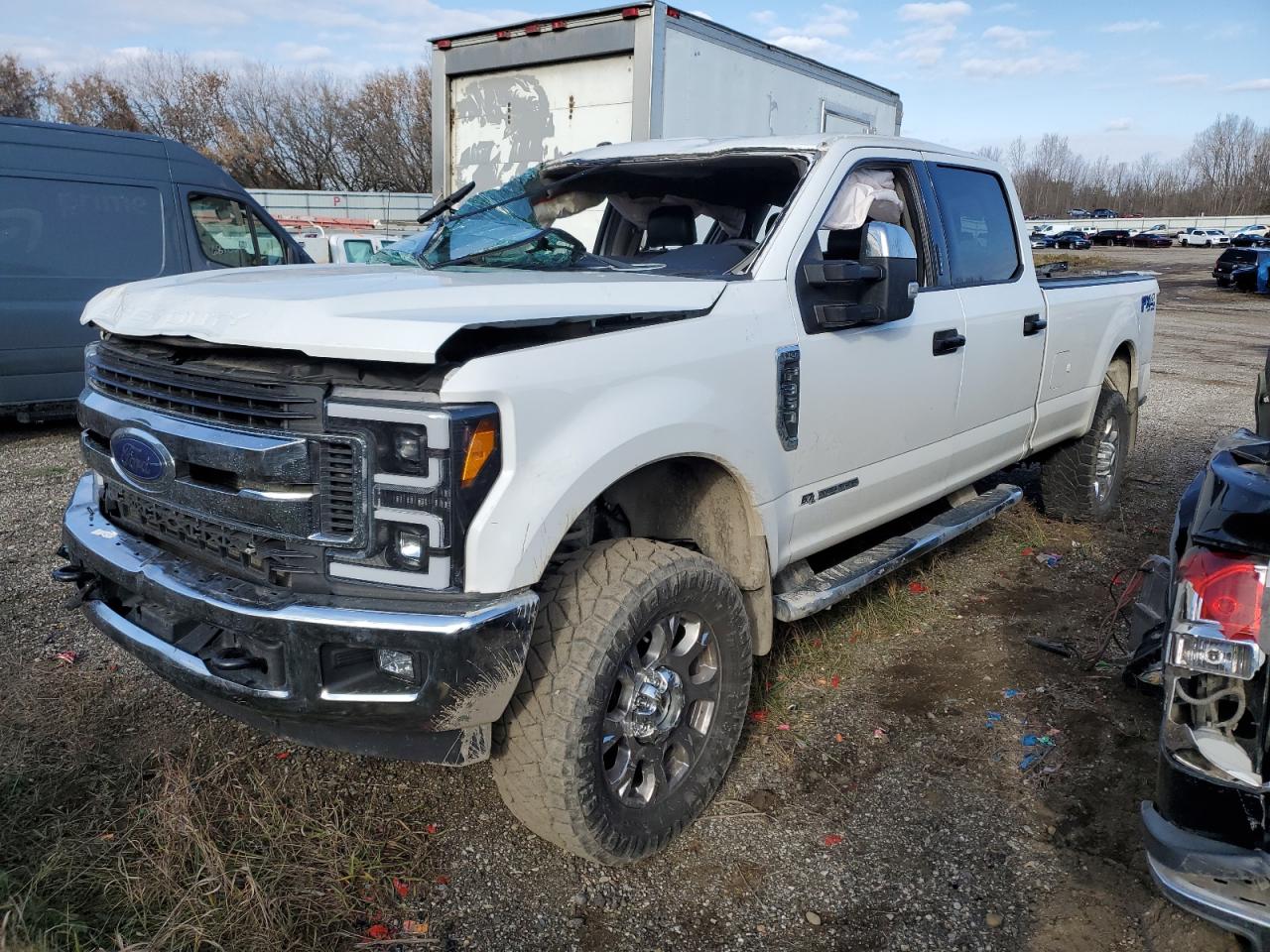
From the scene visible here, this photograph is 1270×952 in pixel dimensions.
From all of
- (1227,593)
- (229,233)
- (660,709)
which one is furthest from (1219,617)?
(229,233)

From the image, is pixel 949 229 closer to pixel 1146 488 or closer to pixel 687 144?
pixel 687 144

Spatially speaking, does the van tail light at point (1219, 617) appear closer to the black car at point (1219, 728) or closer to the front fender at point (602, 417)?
the black car at point (1219, 728)

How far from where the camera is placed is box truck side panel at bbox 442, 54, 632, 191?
7859 mm

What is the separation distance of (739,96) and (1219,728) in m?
7.36

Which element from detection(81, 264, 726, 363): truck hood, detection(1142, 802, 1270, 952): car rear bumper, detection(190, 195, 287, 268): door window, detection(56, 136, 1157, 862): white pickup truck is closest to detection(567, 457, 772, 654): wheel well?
detection(56, 136, 1157, 862): white pickup truck

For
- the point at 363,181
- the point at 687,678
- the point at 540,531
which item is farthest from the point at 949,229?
the point at 363,181

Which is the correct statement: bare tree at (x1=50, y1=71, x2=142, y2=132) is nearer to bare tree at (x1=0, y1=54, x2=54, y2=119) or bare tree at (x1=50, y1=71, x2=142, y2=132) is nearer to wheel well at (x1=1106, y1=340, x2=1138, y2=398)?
bare tree at (x1=0, y1=54, x2=54, y2=119)

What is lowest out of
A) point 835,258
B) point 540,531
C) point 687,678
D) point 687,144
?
point 687,678

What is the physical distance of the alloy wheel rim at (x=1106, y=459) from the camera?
5.84 meters

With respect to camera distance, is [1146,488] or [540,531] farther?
[1146,488]

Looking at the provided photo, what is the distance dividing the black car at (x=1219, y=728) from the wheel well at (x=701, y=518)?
48.7 inches

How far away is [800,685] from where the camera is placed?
3.87 meters

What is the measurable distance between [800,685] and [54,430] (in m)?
6.85

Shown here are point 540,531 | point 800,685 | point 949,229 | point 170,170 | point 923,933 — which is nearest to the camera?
point 540,531
